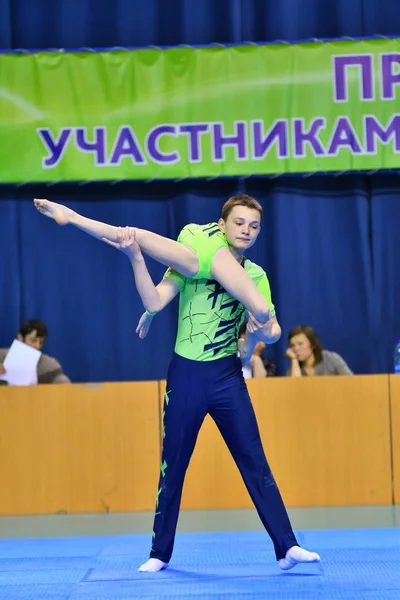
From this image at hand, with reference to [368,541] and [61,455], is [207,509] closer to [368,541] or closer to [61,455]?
[61,455]

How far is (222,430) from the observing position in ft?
11.7

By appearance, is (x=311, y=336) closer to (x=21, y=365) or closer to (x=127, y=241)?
(x=21, y=365)

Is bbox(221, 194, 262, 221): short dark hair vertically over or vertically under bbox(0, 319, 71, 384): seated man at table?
over

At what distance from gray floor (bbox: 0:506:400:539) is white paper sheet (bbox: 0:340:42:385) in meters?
0.83

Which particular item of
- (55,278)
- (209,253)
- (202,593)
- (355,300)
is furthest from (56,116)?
(202,593)

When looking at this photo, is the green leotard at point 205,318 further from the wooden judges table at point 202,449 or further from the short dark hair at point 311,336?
the short dark hair at point 311,336

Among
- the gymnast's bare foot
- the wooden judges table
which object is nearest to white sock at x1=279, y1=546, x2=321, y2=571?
the gymnast's bare foot

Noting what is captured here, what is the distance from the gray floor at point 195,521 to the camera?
492 cm

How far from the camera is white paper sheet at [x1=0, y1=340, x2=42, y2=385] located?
5793 millimetres

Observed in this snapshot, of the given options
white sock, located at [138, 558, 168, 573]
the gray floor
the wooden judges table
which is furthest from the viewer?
the wooden judges table

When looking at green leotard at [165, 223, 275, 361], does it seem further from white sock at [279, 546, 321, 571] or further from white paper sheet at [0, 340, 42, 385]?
white paper sheet at [0, 340, 42, 385]

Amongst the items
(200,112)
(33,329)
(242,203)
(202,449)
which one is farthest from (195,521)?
(200,112)

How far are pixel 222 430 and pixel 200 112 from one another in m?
3.64

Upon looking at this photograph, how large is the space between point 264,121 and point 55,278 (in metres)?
2.05
